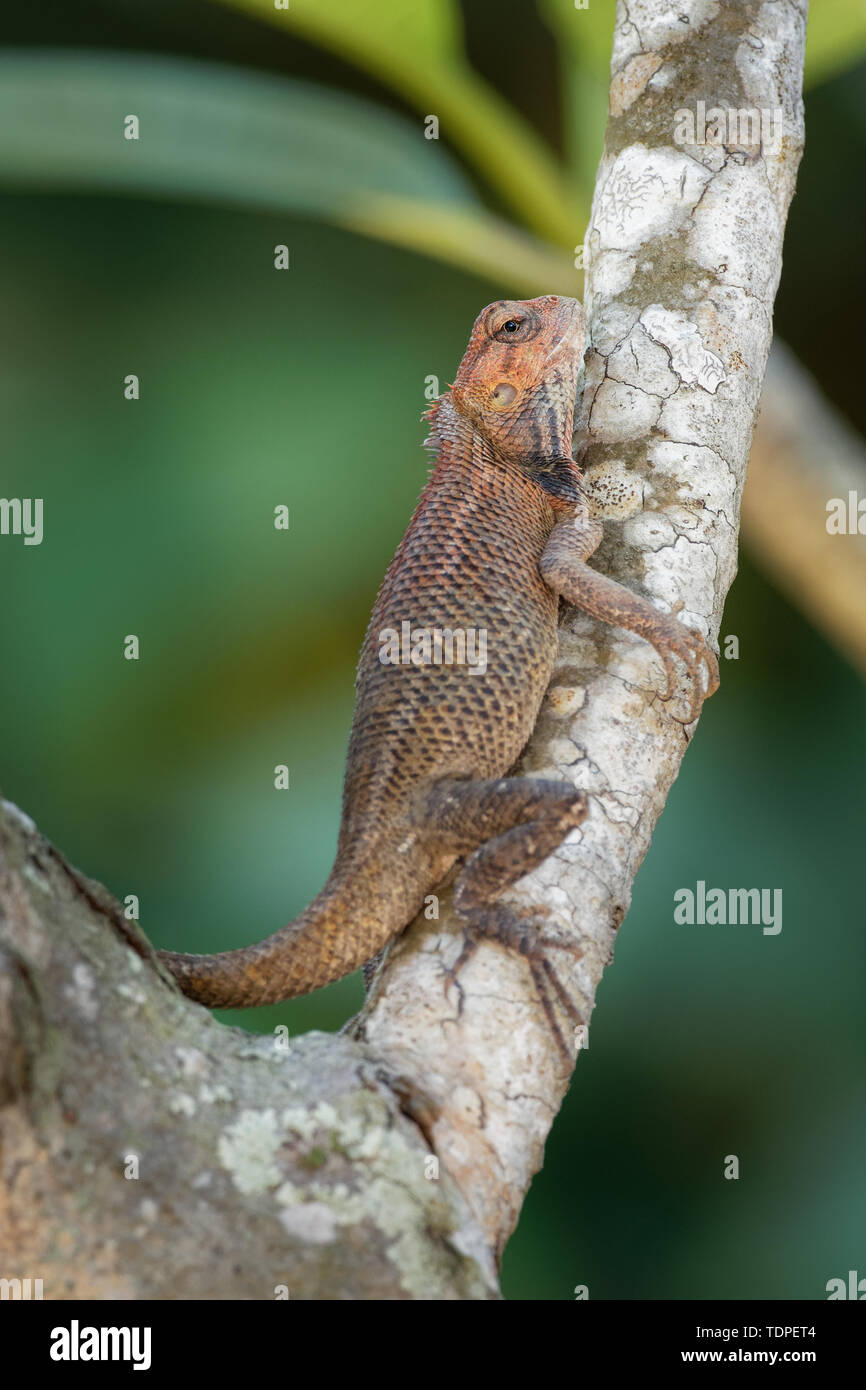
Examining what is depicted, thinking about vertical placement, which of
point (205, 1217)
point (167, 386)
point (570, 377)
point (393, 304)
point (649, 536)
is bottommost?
point (205, 1217)

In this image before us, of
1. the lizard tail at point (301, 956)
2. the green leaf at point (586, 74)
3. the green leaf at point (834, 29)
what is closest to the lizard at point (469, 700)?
the lizard tail at point (301, 956)

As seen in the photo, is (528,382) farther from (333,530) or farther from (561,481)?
(333,530)

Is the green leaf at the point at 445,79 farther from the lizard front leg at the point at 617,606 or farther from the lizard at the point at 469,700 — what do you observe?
the lizard front leg at the point at 617,606

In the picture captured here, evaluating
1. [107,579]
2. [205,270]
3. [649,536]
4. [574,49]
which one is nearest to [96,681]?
[107,579]

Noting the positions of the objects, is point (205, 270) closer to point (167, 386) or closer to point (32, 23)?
point (167, 386)

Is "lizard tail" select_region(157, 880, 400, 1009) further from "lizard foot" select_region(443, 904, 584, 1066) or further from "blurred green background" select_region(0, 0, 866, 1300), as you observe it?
"blurred green background" select_region(0, 0, 866, 1300)

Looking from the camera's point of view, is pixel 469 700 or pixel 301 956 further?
pixel 469 700
